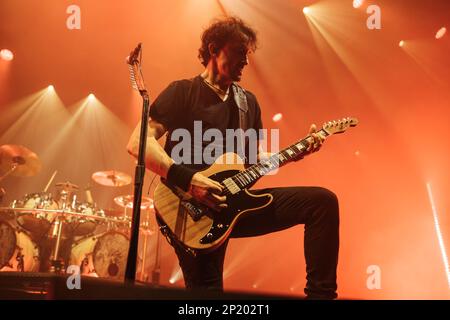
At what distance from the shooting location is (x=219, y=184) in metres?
2.28

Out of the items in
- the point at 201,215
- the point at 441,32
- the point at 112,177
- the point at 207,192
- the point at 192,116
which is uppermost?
the point at 441,32

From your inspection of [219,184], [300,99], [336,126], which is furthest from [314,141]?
[300,99]

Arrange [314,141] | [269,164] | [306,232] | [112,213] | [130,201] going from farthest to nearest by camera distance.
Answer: [130,201] < [112,213] < [314,141] < [269,164] < [306,232]

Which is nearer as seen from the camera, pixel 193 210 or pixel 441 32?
pixel 193 210

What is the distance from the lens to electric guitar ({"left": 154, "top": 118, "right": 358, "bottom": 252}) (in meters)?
2.17

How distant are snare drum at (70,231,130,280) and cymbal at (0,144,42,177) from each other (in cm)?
143

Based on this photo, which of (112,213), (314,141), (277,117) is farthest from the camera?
(277,117)

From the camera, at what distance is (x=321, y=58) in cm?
689

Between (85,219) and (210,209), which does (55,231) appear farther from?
(210,209)

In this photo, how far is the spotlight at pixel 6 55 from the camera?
6758 millimetres

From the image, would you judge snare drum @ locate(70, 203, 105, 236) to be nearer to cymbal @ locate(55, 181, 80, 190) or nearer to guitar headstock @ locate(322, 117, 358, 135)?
cymbal @ locate(55, 181, 80, 190)

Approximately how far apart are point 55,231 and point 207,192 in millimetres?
4442
